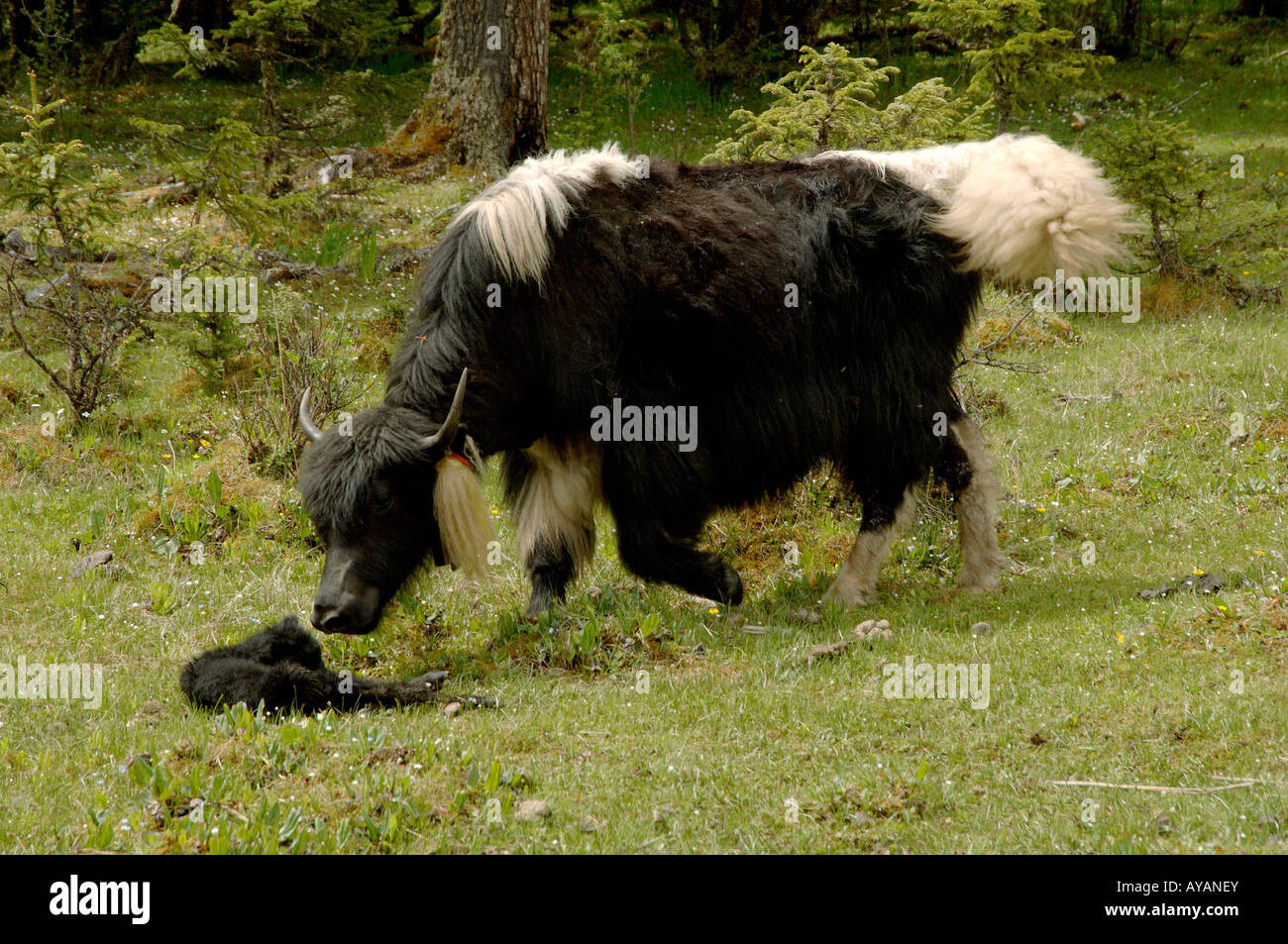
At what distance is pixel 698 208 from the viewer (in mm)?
6738

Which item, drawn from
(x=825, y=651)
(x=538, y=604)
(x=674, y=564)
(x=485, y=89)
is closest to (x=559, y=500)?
(x=538, y=604)

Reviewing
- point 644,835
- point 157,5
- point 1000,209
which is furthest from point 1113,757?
point 157,5

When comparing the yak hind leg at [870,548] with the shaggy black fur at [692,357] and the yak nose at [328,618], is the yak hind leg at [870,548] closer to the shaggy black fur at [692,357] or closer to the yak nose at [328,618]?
the shaggy black fur at [692,357]

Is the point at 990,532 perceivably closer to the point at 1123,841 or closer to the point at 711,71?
the point at 1123,841

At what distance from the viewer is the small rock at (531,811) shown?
14.6 ft

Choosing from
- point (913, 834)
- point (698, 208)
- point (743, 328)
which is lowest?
point (913, 834)

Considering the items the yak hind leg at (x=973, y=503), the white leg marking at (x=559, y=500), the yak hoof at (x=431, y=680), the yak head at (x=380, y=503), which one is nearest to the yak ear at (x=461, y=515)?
the yak head at (x=380, y=503)

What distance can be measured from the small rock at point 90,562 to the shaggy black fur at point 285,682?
206cm

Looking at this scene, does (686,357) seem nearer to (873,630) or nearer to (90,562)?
(873,630)

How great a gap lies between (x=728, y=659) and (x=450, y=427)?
176 centimetres

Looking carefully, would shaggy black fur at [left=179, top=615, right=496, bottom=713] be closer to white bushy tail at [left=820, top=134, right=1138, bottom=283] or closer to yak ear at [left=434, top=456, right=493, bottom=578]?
yak ear at [left=434, top=456, right=493, bottom=578]

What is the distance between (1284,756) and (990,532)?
109 inches

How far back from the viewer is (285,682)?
553 centimetres
